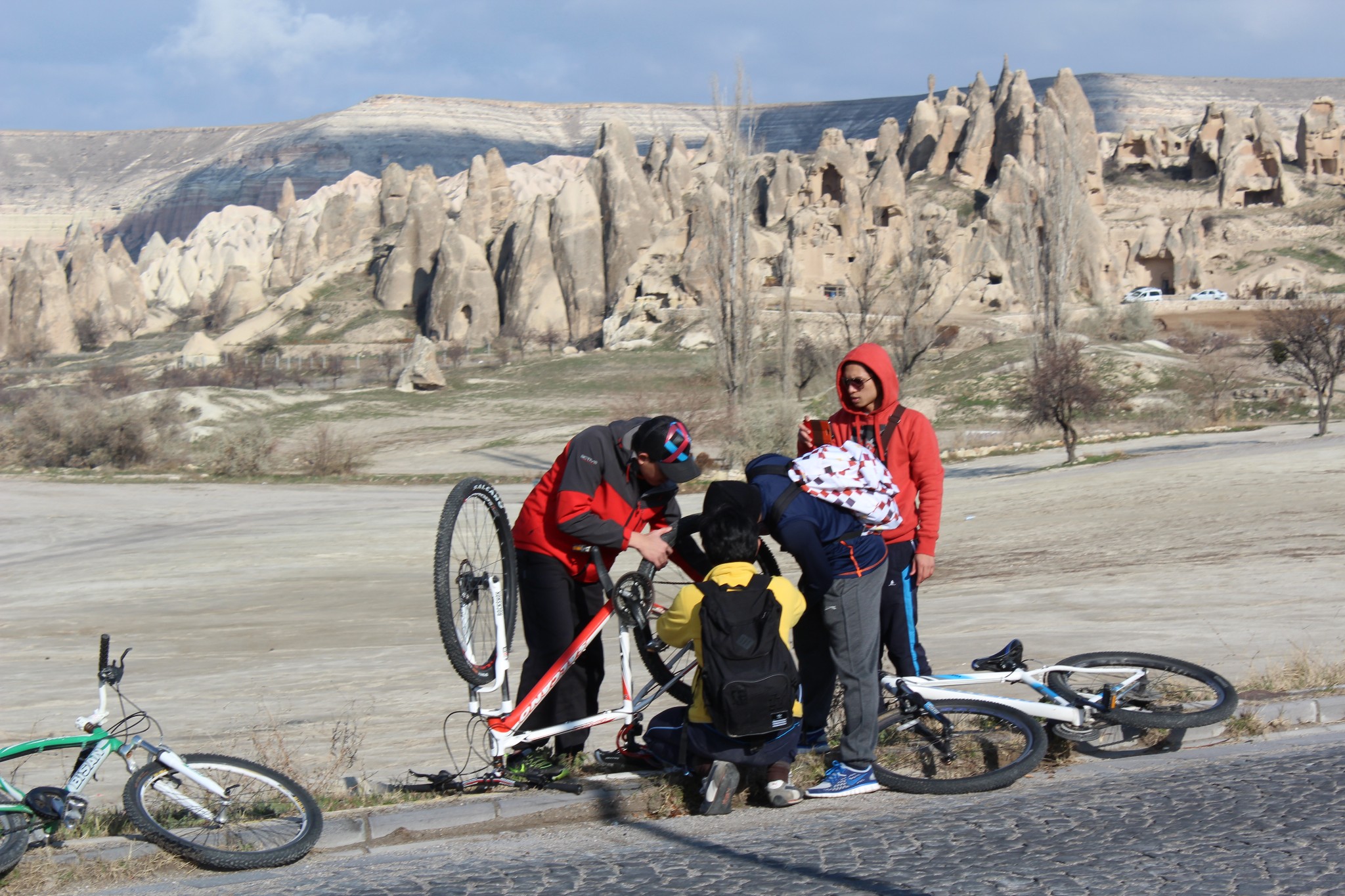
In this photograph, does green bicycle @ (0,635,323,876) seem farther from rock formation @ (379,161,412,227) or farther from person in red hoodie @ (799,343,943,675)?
rock formation @ (379,161,412,227)

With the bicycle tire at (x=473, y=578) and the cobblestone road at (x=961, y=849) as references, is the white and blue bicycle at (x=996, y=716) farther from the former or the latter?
the bicycle tire at (x=473, y=578)

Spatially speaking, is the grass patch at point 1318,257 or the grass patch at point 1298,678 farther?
the grass patch at point 1318,257

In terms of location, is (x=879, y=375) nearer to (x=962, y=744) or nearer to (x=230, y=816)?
(x=962, y=744)

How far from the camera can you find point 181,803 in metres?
4.54

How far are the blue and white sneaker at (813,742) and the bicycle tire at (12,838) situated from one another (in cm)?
297

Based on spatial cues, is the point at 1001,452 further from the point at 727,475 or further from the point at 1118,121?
the point at 1118,121

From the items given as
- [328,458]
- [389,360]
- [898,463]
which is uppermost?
[389,360]

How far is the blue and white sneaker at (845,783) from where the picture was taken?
484 cm

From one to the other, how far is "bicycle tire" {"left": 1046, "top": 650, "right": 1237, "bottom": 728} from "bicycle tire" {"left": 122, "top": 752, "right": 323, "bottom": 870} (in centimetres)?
325

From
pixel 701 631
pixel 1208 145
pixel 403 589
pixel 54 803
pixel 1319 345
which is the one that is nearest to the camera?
pixel 54 803

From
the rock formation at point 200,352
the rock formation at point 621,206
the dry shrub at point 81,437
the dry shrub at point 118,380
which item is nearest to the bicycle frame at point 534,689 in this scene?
the dry shrub at point 81,437

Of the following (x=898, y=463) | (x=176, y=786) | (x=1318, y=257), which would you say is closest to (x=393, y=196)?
(x=1318, y=257)

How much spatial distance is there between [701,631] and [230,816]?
195 cm

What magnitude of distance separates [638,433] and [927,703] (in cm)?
166
